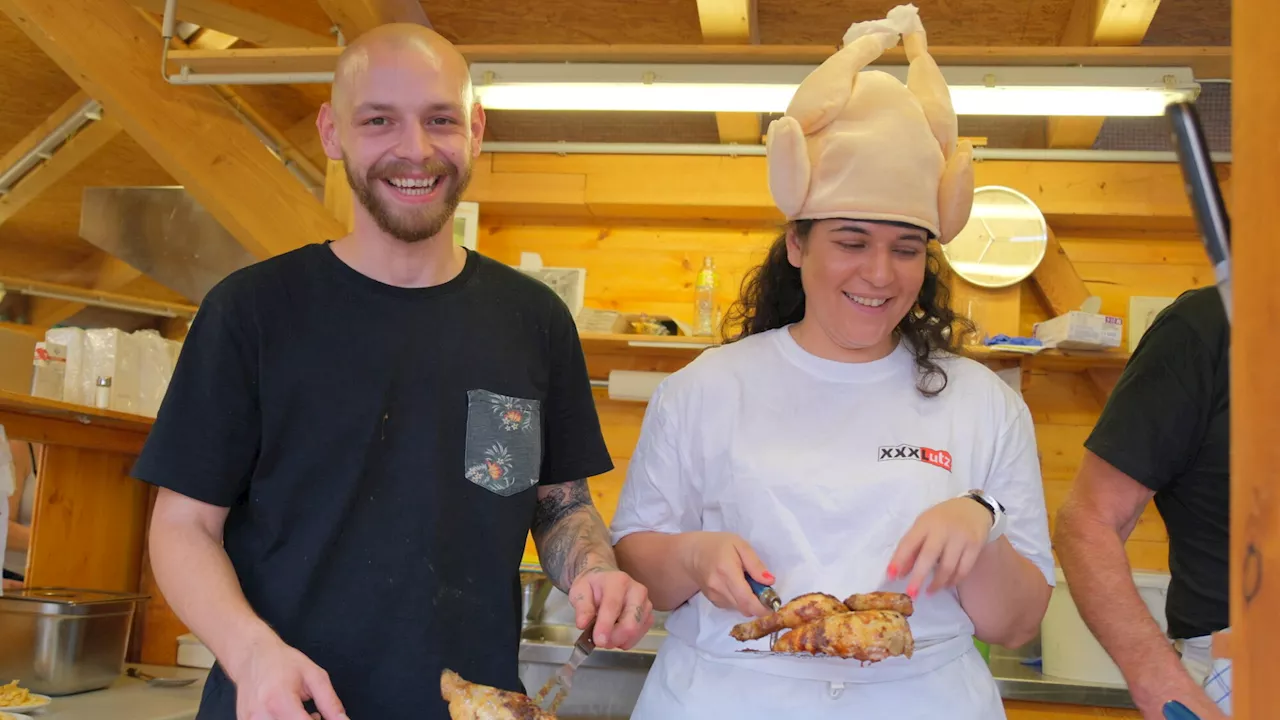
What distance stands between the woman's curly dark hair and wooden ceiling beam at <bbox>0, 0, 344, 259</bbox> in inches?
101

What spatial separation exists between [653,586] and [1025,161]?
143 inches

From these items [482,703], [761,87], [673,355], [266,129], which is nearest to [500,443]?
[482,703]

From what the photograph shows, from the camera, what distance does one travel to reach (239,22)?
14.6 feet

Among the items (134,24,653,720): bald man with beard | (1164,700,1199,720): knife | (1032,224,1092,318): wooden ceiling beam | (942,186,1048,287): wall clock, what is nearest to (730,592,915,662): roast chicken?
(134,24,653,720): bald man with beard

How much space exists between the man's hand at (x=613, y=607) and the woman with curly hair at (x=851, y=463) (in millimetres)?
100

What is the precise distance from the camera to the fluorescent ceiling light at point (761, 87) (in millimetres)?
3594

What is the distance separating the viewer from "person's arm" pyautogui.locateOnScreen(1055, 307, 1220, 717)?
1.87 meters

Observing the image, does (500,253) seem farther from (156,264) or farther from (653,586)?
(653,586)

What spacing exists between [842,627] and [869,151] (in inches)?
30.7

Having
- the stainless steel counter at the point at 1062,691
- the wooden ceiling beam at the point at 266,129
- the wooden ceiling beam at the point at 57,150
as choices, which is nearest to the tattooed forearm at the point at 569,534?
the stainless steel counter at the point at 1062,691

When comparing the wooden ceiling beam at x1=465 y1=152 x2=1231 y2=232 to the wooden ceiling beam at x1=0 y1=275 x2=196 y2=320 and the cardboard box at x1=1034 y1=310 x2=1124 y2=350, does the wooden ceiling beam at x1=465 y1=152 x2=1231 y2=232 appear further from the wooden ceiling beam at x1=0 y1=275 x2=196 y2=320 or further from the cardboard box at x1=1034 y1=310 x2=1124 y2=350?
the wooden ceiling beam at x1=0 y1=275 x2=196 y2=320

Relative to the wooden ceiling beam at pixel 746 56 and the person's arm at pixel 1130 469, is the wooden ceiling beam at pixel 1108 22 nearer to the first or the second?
the wooden ceiling beam at pixel 746 56

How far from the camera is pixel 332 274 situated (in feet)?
6.00

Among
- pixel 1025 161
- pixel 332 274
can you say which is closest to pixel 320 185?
pixel 1025 161
